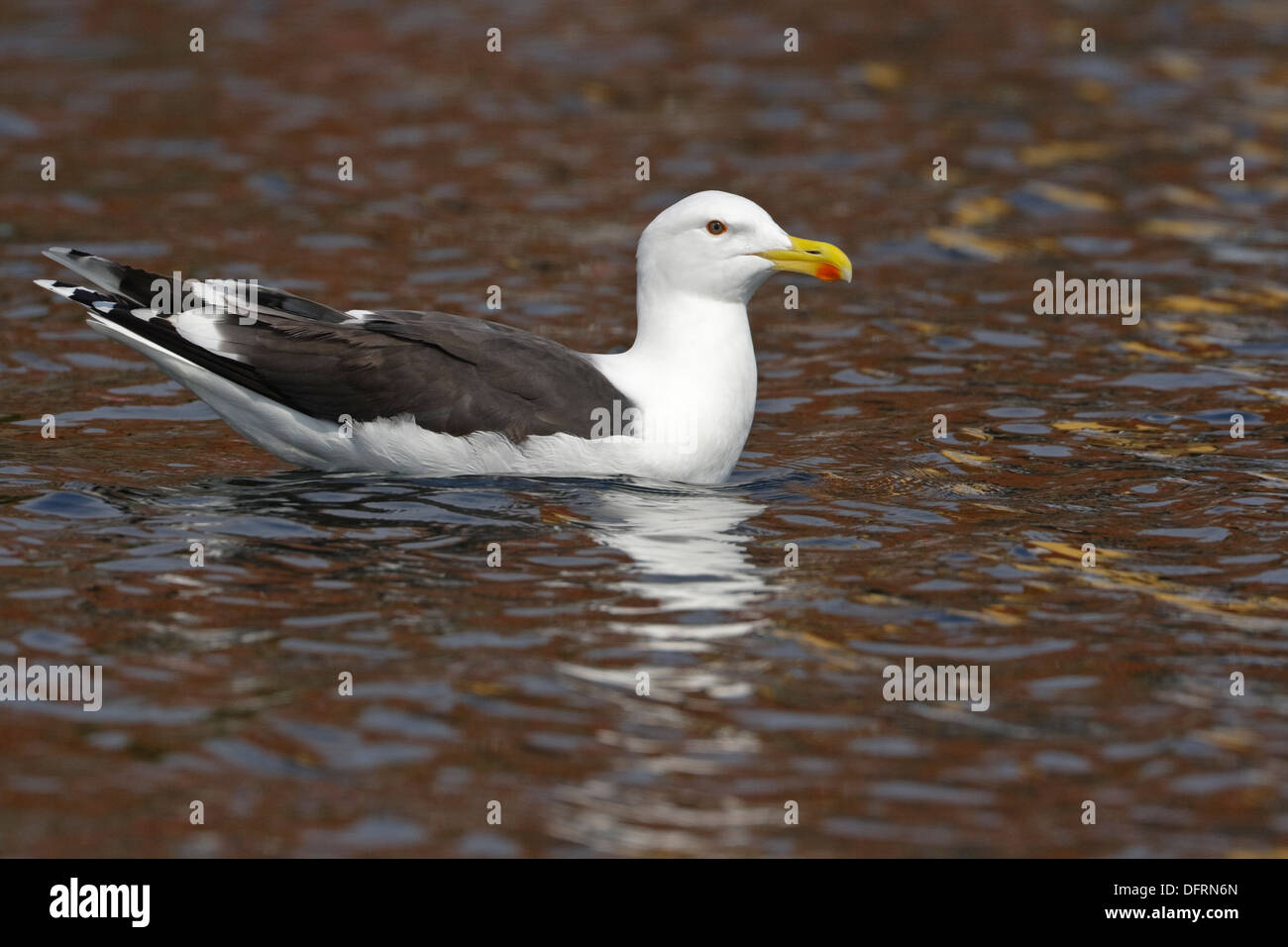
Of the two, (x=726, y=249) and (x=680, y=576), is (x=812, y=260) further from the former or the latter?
(x=680, y=576)

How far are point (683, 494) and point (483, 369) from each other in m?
1.21

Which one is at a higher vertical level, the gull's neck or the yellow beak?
the yellow beak

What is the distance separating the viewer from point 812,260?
9.80 metres

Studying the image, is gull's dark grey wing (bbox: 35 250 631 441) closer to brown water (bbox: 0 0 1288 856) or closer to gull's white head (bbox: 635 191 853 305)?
brown water (bbox: 0 0 1288 856)

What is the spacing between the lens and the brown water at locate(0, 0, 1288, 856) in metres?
6.54

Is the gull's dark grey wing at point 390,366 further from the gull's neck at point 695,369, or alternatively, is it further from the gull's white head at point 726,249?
the gull's white head at point 726,249

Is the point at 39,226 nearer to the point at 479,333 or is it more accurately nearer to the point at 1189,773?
the point at 479,333

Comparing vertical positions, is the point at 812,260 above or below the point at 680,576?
above

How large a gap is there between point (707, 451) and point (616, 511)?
679 millimetres

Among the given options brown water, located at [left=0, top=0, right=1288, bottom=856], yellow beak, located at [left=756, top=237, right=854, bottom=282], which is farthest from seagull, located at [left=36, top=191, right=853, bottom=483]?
brown water, located at [left=0, top=0, right=1288, bottom=856]

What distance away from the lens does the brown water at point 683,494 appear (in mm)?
6535

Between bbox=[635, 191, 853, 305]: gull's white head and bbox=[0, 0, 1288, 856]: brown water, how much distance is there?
114 centimetres

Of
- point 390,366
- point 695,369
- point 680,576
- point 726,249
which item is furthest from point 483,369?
point 680,576

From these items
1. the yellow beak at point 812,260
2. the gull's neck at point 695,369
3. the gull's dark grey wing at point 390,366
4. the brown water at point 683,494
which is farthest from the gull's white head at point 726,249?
the brown water at point 683,494
